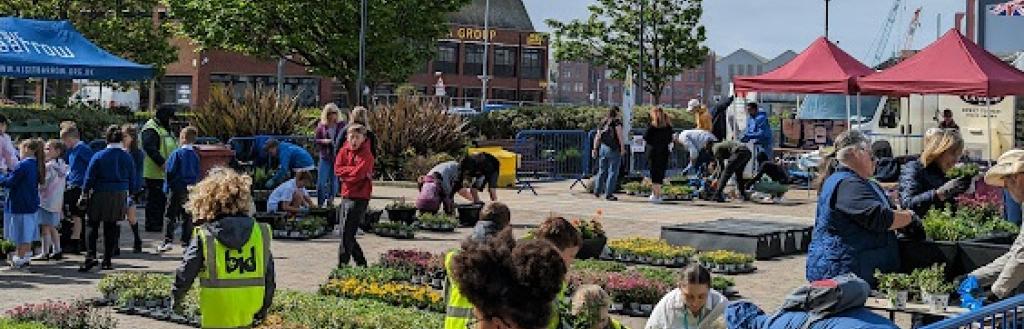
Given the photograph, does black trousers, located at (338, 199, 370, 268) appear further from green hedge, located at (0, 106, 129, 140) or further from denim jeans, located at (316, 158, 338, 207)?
green hedge, located at (0, 106, 129, 140)

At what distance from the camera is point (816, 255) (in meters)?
8.39

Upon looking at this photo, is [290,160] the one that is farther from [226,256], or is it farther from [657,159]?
[226,256]

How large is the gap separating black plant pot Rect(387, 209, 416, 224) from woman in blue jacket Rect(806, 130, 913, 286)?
33.7 ft

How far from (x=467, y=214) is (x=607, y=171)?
5906mm

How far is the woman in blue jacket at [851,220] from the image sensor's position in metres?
8.05

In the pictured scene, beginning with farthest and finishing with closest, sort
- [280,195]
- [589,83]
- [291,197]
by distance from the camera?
[589,83] < [291,197] < [280,195]

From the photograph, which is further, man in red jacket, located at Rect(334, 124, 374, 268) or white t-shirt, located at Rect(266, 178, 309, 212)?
white t-shirt, located at Rect(266, 178, 309, 212)

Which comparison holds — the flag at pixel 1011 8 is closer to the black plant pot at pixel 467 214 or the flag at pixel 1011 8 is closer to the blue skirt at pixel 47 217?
the black plant pot at pixel 467 214

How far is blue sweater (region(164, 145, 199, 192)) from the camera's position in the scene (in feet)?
51.4

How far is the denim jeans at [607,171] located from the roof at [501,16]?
71.4 meters

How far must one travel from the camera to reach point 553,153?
101ft

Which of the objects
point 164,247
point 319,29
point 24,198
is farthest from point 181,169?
point 319,29

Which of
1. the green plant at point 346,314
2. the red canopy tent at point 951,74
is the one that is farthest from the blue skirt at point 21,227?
the red canopy tent at point 951,74

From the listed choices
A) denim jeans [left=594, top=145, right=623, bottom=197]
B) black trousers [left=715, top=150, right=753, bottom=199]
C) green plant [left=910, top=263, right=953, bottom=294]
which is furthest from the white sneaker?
black trousers [left=715, top=150, right=753, bottom=199]
